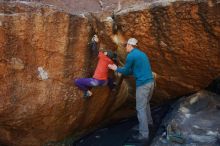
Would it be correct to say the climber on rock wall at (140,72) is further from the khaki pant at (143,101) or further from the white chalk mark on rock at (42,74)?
the white chalk mark on rock at (42,74)

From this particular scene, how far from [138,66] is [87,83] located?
1026 millimetres

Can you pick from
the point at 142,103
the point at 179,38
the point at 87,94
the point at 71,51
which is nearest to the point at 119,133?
the point at 87,94

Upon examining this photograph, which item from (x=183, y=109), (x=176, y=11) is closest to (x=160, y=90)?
(x=183, y=109)

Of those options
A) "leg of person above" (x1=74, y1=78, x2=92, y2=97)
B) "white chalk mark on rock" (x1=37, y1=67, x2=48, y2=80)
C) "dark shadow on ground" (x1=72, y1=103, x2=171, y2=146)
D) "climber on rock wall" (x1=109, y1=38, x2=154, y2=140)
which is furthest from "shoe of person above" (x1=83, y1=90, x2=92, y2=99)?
"dark shadow on ground" (x1=72, y1=103, x2=171, y2=146)

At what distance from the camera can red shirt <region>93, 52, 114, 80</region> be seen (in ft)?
24.0

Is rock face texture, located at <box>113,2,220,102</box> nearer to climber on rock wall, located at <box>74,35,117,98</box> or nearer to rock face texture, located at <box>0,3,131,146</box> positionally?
climber on rock wall, located at <box>74,35,117,98</box>

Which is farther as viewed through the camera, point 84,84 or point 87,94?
point 87,94

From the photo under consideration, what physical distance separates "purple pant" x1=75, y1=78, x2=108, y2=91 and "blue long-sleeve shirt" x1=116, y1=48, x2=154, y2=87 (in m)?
0.52

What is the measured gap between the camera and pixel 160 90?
8.58 metres

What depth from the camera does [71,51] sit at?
732 centimetres

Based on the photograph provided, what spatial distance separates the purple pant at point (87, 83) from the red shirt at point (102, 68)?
0.08 meters

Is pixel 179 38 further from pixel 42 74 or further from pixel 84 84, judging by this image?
pixel 42 74

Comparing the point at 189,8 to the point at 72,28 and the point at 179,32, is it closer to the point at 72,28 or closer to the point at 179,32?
the point at 179,32

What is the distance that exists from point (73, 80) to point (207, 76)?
2641 mm
